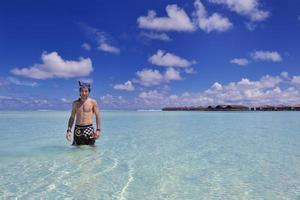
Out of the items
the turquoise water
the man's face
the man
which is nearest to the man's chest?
the man

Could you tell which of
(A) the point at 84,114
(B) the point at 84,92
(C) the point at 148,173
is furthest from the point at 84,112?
(C) the point at 148,173

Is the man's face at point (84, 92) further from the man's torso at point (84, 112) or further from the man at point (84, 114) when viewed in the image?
the man's torso at point (84, 112)

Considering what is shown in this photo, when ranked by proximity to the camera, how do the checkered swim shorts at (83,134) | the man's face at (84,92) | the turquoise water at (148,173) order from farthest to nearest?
1. the checkered swim shorts at (83,134)
2. the man's face at (84,92)
3. the turquoise water at (148,173)

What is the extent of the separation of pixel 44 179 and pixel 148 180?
1.91 m

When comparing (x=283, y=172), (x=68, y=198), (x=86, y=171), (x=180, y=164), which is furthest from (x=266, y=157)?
(x=68, y=198)

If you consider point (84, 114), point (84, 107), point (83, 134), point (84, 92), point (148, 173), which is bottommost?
point (148, 173)

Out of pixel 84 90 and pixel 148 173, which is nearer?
pixel 148 173

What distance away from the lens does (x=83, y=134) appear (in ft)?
29.6

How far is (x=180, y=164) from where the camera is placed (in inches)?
279

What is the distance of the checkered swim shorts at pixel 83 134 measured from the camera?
8.98 metres

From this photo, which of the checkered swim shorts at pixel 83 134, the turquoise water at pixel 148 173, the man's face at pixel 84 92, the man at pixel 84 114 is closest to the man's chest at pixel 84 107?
the man at pixel 84 114

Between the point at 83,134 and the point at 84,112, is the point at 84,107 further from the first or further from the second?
the point at 83,134

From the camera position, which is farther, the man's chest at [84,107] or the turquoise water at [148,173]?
the man's chest at [84,107]

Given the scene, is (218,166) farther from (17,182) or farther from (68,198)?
(17,182)
